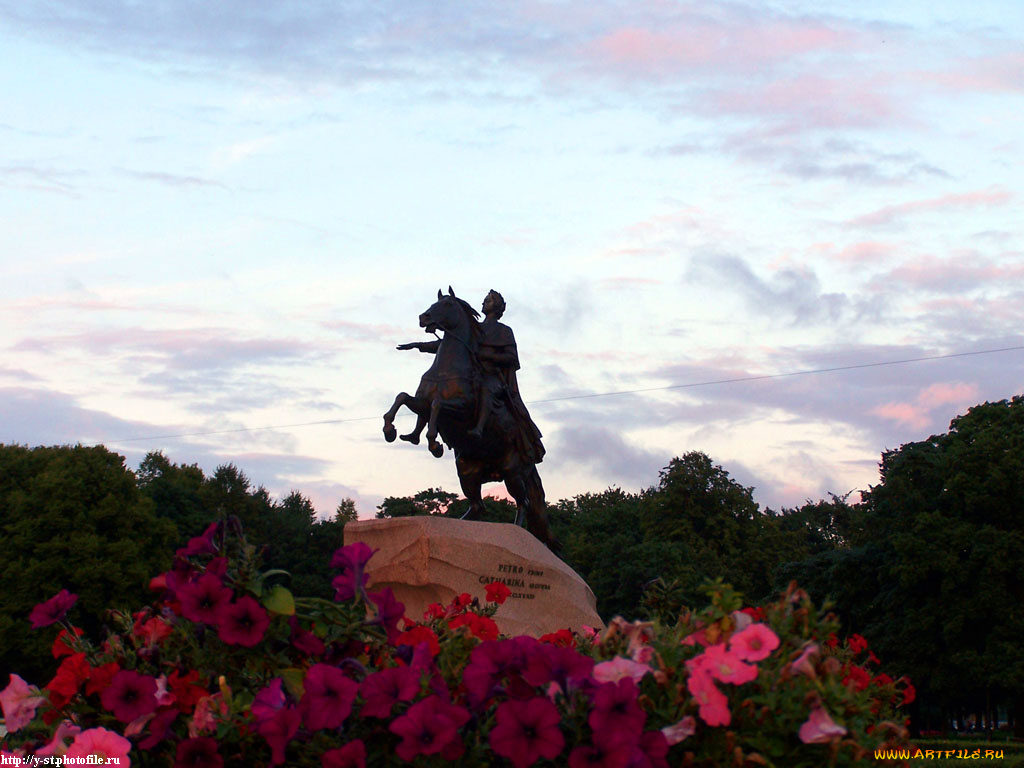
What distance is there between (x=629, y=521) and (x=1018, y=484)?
29668 millimetres

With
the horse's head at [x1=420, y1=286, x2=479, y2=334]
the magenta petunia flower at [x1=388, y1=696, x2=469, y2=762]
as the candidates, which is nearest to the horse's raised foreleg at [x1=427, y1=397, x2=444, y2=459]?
the horse's head at [x1=420, y1=286, x2=479, y2=334]

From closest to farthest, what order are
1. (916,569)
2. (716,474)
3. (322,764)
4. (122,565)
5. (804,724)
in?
1. (804,724)
2. (322,764)
3. (916,569)
4. (122,565)
5. (716,474)

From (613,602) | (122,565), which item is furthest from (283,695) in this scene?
(613,602)

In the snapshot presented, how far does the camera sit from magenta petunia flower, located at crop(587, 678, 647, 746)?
2.95m

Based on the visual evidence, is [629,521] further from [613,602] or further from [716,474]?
[613,602]

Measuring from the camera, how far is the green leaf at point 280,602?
3.41 metres

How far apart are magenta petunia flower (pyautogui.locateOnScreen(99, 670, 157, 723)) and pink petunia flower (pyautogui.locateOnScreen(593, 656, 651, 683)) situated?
4.28 feet

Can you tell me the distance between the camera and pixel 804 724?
2.94 meters

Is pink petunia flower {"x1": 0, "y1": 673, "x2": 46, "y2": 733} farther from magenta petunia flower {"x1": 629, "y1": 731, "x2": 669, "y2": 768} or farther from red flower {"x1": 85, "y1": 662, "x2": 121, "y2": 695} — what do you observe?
magenta petunia flower {"x1": 629, "y1": 731, "x2": 669, "y2": 768}

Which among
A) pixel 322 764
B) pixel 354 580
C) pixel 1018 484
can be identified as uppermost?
pixel 1018 484

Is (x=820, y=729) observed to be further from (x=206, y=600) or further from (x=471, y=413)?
(x=471, y=413)

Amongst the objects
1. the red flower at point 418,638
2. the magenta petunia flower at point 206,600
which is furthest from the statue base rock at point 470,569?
the magenta petunia flower at point 206,600

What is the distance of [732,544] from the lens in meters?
60.7

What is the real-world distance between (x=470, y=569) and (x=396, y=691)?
8625 millimetres
